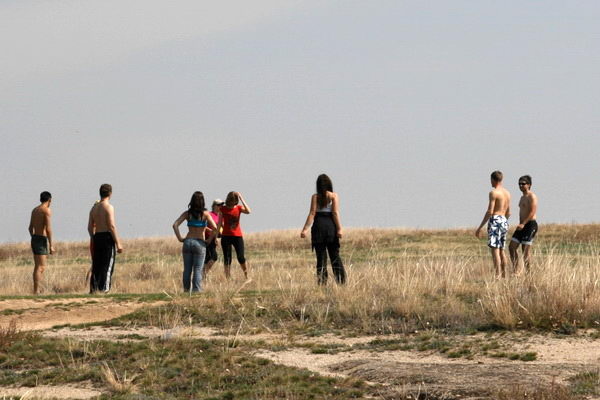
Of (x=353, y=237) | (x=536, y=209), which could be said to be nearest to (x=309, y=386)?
(x=536, y=209)

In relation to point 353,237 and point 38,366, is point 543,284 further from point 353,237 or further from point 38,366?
point 353,237

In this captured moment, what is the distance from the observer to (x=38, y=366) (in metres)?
12.6

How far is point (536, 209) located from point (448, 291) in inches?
118

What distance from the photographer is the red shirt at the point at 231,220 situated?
19.2 m

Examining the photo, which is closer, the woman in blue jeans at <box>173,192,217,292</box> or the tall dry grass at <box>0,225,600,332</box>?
the tall dry grass at <box>0,225,600,332</box>

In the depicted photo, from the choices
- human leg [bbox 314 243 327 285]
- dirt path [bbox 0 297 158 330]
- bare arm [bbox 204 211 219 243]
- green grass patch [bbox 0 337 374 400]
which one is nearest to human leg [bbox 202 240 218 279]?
bare arm [bbox 204 211 219 243]

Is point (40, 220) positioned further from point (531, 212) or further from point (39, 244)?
point (531, 212)

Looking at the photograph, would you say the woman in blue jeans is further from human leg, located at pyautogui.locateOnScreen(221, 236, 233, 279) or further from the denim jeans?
human leg, located at pyautogui.locateOnScreen(221, 236, 233, 279)

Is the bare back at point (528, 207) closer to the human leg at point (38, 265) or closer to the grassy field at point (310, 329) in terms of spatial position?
the grassy field at point (310, 329)

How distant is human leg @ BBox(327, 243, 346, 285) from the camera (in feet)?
56.9

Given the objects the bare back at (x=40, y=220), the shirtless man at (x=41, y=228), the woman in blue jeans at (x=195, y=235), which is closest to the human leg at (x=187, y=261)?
the woman in blue jeans at (x=195, y=235)

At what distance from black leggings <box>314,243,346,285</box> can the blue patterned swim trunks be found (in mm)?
2522

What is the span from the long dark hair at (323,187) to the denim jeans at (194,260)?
1.96 meters

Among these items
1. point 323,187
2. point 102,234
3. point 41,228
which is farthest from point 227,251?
point 323,187
